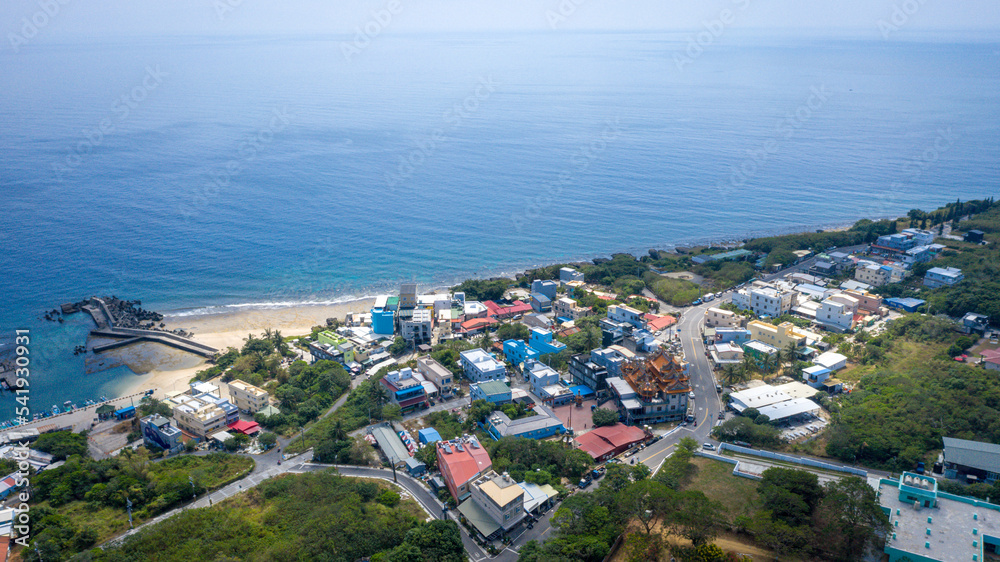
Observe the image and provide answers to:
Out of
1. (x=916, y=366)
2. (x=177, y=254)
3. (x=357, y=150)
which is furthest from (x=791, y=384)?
(x=357, y=150)

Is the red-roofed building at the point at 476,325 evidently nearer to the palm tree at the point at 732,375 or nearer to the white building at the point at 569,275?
the white building at the point at 569,275

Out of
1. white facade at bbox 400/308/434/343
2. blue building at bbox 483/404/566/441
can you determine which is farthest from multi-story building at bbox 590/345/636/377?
white facade at bbox 400/308/434/343

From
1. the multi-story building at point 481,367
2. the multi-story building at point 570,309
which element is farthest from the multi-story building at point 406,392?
the multi-story building at point 570,309

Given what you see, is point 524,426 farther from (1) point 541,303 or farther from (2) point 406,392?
(1) point 541,303

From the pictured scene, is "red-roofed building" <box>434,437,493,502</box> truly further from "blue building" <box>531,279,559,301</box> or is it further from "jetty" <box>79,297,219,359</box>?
"jetty" <box>79,297,219,359</box>

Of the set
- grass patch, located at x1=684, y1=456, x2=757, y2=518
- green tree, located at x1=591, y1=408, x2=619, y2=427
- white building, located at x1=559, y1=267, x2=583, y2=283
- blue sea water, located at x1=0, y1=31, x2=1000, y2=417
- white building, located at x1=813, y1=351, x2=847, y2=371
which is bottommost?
grass patch, located at x1=684, y1=456, x2=757, y2=518

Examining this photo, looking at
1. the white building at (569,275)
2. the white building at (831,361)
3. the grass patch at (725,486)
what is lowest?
the grass patch at (725,486)

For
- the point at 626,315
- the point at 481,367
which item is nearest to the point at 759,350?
the point at 626,315
